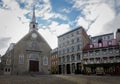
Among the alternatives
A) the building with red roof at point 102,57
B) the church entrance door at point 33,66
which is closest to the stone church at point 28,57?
the church entrance door at point 33,66

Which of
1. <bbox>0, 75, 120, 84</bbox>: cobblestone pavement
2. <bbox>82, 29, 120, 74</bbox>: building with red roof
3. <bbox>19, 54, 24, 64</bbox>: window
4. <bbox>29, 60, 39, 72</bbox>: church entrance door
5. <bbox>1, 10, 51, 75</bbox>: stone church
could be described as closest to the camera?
<bbox>0, 75, 120, 84</bbox>: cobblestone pavement

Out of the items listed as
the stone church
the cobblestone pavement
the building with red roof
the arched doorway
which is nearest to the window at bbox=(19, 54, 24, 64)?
the stone church

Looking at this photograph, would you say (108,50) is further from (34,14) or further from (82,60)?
(34,14)

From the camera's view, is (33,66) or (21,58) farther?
(33,66)

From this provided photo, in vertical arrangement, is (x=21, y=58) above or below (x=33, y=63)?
above

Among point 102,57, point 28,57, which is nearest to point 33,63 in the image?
point 28,57

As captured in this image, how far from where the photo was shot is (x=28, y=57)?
4816 cm

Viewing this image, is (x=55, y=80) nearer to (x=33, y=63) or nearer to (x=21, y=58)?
(x=21, y=58)

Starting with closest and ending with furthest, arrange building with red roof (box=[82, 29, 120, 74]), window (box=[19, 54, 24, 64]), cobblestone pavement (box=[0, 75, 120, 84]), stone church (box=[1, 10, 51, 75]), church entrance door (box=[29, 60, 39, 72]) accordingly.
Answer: cobblestone pavement (box=[0, 75, 120, 84]) → stone church (box=[1, 10, 51, 75]) → window (box=[19, 54, 24, 64]) → church entrance door (box=[29, 60, 39, 72]) → building with red roof (box=[82, 29, 120, 74])

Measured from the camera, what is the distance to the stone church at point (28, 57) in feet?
151

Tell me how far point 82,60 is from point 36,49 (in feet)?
64.2

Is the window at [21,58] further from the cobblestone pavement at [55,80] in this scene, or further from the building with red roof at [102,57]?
the building with red roof at [102,57]

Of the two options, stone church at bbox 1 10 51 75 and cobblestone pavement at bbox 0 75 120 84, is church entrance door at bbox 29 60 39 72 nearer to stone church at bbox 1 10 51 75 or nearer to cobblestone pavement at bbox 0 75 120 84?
stone church at bbox 1 10 51 75

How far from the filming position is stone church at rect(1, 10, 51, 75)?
45875 millimetres
